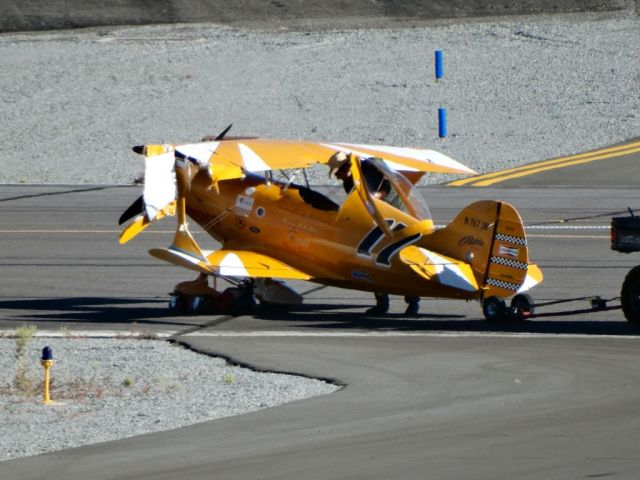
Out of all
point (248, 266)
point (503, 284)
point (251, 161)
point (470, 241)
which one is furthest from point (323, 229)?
point (503, 284)

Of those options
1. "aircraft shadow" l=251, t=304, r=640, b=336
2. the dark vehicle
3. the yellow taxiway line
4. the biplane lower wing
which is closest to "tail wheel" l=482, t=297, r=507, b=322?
"aircraft shadow" l=251, t=304, r=640, b=336

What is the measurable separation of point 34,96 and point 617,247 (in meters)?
25.9

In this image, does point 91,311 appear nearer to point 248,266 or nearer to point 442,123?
point 248,266

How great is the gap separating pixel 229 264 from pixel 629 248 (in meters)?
5.05

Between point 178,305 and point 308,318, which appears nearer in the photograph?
point 308,318

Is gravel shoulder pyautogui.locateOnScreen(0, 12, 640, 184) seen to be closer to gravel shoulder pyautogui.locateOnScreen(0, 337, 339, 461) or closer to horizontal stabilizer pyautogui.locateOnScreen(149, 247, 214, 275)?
horizontal stabilizer pyautogui.locateOnScreen(149, 247, 214, 275)

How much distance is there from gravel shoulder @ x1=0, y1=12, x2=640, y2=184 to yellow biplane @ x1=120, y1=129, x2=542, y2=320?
1291 centimetres

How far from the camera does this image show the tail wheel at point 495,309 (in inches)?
678

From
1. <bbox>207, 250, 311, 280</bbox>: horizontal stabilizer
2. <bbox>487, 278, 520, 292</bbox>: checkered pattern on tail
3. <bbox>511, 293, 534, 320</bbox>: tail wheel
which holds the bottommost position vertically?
<bbox>511, 293, 534, 320</bbox>: tail wheel

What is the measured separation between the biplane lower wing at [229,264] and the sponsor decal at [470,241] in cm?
217

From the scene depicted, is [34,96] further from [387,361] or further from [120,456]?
[120,456]

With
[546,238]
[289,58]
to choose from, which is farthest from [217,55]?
[546,238]

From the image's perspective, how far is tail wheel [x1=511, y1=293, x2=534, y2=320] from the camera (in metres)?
17.2

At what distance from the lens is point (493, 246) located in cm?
1695
